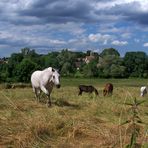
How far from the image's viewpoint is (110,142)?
5.78 m

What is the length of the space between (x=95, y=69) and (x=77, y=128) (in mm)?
111091

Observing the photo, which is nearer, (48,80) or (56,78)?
(56,78)

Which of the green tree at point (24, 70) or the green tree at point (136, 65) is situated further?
the green tree at point (136, 65)

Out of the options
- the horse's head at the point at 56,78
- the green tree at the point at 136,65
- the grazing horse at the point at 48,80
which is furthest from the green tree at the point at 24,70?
the horse's head at the point at 56,78

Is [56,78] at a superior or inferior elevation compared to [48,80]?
superior

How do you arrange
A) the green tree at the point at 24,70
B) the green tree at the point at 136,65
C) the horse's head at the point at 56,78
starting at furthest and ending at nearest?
the green tree at the point at 136,65 → the green tree at the point at 24,70 → the horse's head at the point at 56,78

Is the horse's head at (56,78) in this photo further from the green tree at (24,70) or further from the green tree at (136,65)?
the green tree at (136,65)

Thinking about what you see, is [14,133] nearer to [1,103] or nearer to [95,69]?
[1,103]

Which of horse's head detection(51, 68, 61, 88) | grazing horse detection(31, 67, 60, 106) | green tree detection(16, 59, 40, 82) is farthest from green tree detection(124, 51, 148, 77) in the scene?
horse's head detection(51, 68, 61, 88)

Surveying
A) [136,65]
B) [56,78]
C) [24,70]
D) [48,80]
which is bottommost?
[24,70]

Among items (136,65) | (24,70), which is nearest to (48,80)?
(24,70)

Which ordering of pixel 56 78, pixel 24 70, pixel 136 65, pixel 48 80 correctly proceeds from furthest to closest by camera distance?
pixel 136 65 < pixel 24 70 < pixel 48 80 < pixel 56 78

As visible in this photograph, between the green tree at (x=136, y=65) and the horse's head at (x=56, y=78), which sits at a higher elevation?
the horse's head at (x=56, y=78)

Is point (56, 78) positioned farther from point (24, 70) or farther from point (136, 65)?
point (136, 65)
